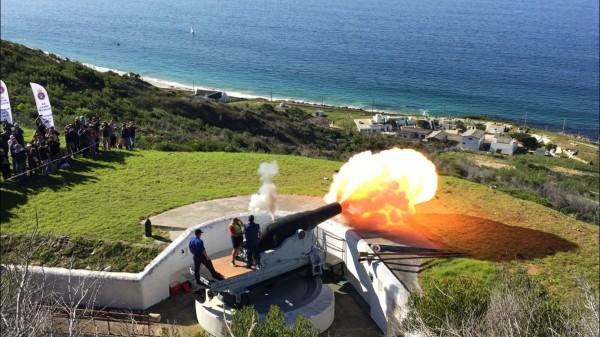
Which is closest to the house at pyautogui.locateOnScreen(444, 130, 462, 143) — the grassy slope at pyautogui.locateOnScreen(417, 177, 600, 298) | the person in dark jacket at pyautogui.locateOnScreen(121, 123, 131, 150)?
the grassy slope at pyautogui.locateOnScreen(417, 177, 600, 298)

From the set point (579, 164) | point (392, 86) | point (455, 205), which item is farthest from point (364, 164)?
point (392, 86)

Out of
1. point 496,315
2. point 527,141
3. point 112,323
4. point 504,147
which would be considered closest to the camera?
point 496,315

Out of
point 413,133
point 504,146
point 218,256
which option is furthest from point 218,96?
point 218,256

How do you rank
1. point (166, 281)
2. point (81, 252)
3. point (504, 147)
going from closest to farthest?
point (166, 281), point (81, 252), point (504, 147)

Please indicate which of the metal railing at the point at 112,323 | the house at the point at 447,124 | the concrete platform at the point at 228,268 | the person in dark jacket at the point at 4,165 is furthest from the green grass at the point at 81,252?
the house at the point at 447,124

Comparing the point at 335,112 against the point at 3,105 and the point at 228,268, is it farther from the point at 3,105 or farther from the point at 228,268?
the point at 228,268

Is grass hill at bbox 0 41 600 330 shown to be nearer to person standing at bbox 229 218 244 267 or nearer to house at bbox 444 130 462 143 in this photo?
person standing at bbox 229 218 244 267

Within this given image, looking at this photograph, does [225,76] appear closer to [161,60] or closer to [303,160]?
[161,60]
